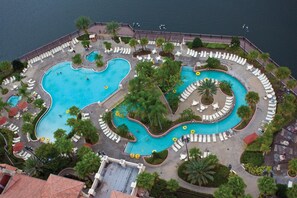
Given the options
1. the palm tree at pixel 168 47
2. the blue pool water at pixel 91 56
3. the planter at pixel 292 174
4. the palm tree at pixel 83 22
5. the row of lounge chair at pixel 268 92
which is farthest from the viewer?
the palm tree at pixel 83 22

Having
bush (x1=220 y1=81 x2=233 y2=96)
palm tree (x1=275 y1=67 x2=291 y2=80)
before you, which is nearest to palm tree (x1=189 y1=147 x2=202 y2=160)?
bush (x1=220 y1=81 x2=233 y2=96)

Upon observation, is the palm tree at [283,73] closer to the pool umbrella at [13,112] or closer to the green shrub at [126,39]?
the green shrub at [126,39]

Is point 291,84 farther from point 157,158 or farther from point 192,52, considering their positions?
point 157,158

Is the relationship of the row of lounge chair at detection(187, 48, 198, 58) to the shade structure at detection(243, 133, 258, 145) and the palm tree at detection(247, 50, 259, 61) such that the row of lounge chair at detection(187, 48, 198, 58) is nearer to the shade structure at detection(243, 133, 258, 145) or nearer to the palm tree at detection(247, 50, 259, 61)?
the palm tree at detection(247, 50, 259, 61)

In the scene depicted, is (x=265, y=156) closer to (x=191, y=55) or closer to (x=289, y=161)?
(x=289, y=161)

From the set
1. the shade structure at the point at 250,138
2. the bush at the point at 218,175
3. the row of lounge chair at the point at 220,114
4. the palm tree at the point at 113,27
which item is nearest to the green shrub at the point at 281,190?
the bush at the point at 218,175

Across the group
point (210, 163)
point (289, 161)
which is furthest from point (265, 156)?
point (210, 163)

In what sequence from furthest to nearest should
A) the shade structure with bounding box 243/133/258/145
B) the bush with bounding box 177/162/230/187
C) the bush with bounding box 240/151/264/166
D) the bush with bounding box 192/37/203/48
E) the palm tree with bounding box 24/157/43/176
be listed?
the bush with bounding box 192/37/203/48 < the palm tree with bounding box 24/157/43/176 < the shade structure with bounding box 243/133/258/145 < the bush with bounding box 240/151/264/166 < the bush with bounding box 177/162/230/187

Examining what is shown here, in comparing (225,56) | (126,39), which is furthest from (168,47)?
(126,39)
